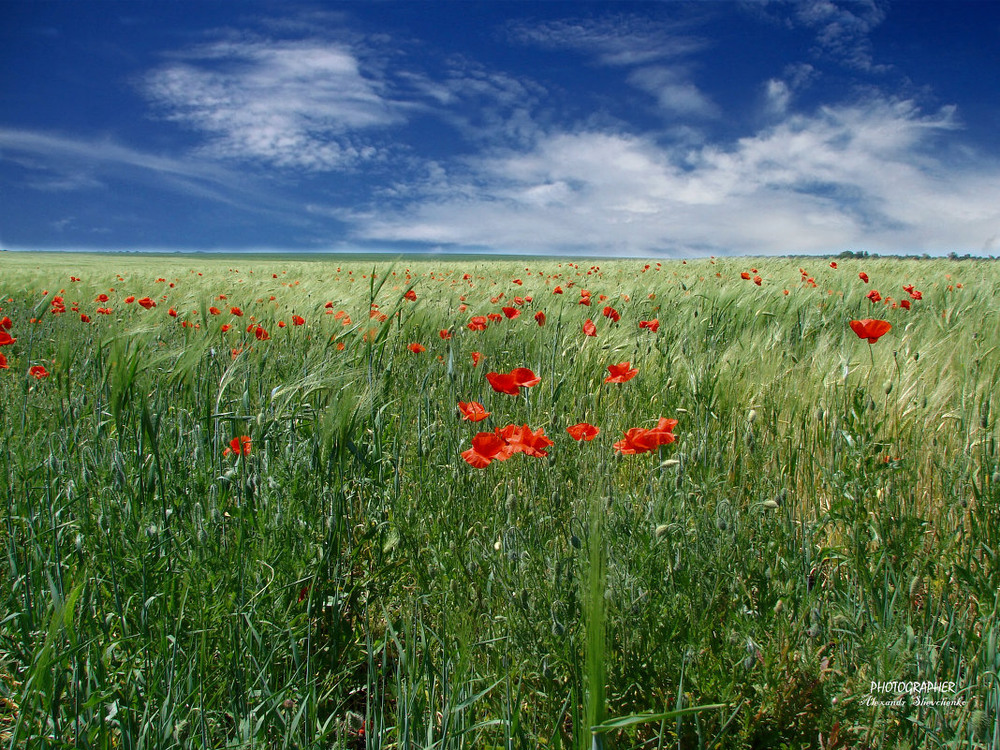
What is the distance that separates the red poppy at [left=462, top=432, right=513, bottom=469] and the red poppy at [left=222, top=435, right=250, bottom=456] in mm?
544

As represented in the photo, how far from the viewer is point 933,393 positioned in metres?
2.17

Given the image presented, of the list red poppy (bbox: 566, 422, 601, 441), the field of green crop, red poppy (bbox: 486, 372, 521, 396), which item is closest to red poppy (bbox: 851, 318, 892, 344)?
the field of green crop

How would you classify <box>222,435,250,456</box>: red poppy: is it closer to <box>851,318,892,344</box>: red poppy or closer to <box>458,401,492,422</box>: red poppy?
<box>458,401,492,422</box>: red poppy

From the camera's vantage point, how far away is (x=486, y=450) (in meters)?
1.50

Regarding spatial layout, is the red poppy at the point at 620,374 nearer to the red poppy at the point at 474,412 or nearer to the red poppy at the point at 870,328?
the red poppy at the point at 474,412

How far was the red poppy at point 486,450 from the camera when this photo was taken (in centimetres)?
146

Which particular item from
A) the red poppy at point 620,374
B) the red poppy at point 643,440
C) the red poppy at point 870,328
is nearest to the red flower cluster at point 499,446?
the red poppy at point 643,440

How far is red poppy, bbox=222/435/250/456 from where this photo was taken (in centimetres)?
141

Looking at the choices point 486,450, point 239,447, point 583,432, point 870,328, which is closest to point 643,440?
point 583,432

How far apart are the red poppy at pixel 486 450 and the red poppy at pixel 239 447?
1.78 feet

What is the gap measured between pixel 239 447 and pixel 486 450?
24.7 inches

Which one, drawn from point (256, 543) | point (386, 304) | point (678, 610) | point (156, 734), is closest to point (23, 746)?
point (156, 734)

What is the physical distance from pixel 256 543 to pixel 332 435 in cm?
33

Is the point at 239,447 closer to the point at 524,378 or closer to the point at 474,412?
the point at 474,412
